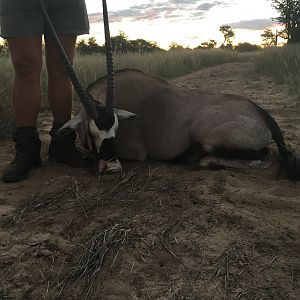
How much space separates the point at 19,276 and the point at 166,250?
0.70 metres

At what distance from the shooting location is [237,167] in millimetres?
3518

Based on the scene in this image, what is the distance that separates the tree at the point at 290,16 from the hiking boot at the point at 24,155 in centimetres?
2182

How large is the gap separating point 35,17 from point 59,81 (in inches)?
21.7

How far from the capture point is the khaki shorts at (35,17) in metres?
3.15

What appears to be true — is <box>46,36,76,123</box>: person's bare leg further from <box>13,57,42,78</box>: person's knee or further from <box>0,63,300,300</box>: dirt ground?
<box>0,63,300,300</box>: dirt ground

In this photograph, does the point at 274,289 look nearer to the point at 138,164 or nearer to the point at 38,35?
the point at 138,164

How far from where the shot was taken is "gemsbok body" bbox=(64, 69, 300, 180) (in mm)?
3520

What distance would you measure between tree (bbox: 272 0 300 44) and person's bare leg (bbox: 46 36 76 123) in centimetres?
2140

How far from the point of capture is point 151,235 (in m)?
2.30

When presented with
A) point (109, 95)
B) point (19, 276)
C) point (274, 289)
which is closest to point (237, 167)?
point (109, 95)

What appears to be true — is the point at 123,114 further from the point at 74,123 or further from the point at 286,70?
the point at 286,70

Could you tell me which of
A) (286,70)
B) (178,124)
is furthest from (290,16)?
Result: (178,124)

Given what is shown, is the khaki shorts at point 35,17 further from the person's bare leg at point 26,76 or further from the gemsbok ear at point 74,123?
the gemsbok ear at point 74,123

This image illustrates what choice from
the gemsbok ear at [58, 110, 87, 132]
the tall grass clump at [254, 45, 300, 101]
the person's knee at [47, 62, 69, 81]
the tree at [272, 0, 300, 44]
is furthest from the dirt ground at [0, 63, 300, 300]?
the tree at [272, 0, 300, 44]
